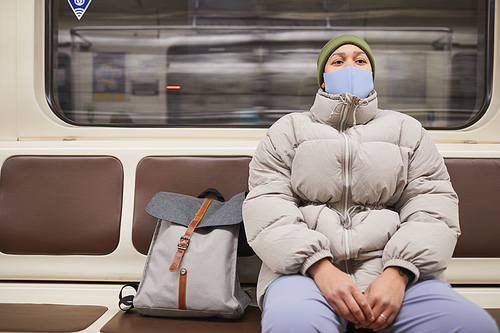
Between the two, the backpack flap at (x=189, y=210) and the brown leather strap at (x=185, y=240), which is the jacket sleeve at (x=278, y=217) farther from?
the brown leather strap at (x=185, y=240)

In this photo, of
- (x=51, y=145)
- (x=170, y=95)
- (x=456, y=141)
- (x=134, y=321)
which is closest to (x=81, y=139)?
(x=51, y=145)

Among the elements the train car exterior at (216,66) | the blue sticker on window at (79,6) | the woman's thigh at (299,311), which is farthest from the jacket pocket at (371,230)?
the blue sticker on window at (79,6)

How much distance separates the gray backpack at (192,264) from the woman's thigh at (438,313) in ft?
2.10

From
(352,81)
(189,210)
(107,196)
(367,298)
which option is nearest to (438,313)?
(367,298)

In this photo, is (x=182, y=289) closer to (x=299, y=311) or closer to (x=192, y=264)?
(x=192, y=264)

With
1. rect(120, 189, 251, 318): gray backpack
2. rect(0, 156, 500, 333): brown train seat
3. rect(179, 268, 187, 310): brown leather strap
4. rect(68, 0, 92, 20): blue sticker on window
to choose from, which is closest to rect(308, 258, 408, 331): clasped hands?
rect(120, 189, 251, 318): gray backpack

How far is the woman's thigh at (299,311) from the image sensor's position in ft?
3.43

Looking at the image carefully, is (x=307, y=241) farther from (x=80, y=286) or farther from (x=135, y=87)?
(x=135, y=87)

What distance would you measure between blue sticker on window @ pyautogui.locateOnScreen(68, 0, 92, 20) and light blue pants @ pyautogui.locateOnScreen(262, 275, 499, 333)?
2.07 meters

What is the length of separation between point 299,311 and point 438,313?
→ 419 mm

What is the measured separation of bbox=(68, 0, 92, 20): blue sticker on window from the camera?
7.26 feet

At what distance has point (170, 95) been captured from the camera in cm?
222

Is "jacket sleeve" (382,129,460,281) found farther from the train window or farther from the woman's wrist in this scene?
the train window

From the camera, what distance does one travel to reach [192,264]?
150 centimetres
